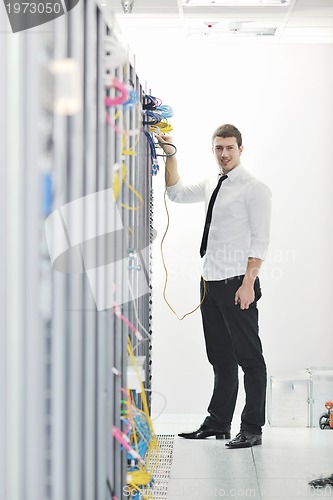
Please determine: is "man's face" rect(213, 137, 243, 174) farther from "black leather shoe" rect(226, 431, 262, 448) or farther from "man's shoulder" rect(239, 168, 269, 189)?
"black leather shoe" rect(226, 431, 262, 448)

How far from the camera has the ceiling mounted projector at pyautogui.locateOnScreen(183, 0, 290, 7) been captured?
3.54 metres

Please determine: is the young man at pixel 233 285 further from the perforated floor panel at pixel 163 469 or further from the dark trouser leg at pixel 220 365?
the perforated floor panel at pixel 163 469

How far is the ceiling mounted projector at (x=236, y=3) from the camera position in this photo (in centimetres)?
354

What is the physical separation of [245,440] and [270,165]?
1.54 metres

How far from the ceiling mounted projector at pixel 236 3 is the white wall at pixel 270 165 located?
435mm

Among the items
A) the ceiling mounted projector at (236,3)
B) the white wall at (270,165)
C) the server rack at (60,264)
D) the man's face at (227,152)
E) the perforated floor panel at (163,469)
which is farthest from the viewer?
the white wall at (270,165)

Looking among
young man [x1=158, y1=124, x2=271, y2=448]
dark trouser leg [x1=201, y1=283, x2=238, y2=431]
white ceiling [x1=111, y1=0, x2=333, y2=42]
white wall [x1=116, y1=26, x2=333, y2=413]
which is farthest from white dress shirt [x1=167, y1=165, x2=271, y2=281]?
white ceiling [x1=111, y1=0, x2=333, y2=42]

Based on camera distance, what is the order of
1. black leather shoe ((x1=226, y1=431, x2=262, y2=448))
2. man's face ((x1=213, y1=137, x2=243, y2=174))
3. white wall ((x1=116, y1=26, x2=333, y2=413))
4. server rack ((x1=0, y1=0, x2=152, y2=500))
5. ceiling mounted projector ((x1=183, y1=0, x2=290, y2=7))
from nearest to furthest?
server rack ((x1=0, y1=0, x2=152, y2=500)) → black leather shoe ((x1=226, y1=431, x2=262, y2=448)) → man's face ((x1=213, y1=137, x2=243, y2=174)) → ceiling mounted projector ((x1=183, y1=0, x2=290, y2=7)) → white wall ((x1=116, y1=26, x2=333, y2=413))

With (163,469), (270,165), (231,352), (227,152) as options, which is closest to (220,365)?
(231,352)

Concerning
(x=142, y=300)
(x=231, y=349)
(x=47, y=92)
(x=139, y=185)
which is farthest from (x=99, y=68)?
(x=231, y=349)

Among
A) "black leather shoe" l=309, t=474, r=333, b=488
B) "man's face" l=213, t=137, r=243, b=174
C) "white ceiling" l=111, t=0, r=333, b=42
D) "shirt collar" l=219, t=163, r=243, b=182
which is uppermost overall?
"white ceiling" l=111, t=0, r=333, b=42

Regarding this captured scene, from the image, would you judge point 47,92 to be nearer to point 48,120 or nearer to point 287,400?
point 48,120

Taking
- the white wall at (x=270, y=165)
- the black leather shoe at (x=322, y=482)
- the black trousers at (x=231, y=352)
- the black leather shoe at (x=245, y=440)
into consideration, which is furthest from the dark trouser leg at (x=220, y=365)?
the black leather shoe at (x=322, y=482)

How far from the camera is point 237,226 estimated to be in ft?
11.2
